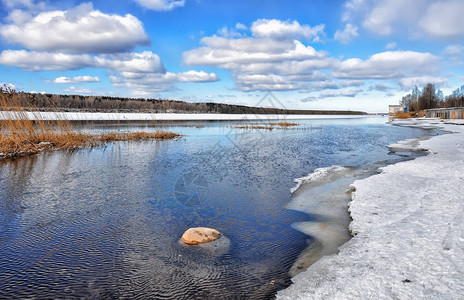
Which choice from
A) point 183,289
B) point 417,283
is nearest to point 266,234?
point 183,289

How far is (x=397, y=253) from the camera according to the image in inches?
174

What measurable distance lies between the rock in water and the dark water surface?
0.16 meters

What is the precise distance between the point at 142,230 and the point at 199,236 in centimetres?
139

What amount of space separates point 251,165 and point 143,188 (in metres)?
5.43

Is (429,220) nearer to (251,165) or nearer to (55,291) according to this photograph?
(55,291)

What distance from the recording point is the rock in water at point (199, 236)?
216 inches

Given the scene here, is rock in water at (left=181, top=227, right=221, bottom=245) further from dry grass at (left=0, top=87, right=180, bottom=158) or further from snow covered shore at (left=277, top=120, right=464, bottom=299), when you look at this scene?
dry grass at (left=0, top=87, right=180, bottom=158)

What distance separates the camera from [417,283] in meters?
3.59

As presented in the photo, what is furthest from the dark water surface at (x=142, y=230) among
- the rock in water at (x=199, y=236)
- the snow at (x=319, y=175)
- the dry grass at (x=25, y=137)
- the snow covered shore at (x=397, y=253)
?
the dry grass at (x=25, y=137)

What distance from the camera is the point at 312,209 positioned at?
741 cm

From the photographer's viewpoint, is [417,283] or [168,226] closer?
[417,283]

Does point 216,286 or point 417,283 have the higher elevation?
point 417,283

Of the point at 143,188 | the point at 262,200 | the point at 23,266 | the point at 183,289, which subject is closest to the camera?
the point at 183,289

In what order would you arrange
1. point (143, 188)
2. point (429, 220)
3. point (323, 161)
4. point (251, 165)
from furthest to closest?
1. point (323, 161)
2. point (251, 165)
3. point (143, 188)
4. point (429, 220)
